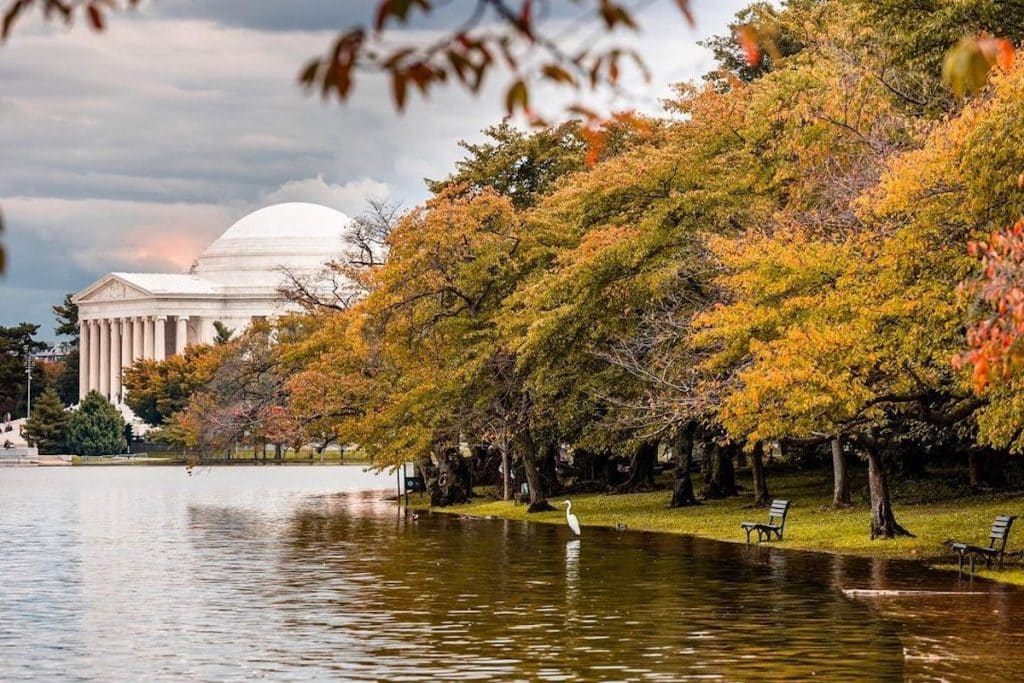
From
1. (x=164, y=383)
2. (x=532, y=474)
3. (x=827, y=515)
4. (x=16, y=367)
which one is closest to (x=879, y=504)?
(x=827, y=515)

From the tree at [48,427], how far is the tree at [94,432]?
2.54ft

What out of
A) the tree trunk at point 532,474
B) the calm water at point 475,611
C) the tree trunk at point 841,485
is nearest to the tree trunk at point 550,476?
the tree trunk at point 532,474

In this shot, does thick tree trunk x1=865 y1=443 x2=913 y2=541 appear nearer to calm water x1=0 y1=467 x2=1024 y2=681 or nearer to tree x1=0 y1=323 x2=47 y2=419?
calm water x1=0 y1=467 x2=1024 y2=681

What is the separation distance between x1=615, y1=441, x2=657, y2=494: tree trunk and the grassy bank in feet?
3.33

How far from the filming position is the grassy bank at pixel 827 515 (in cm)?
3353

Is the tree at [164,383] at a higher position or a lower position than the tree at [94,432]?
higher

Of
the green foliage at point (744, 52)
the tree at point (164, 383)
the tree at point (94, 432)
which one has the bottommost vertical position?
the tree at point (94, 432)

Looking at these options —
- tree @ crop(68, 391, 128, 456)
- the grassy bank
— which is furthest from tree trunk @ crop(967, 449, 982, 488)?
tree @ crop(68, 391, 128, 456)

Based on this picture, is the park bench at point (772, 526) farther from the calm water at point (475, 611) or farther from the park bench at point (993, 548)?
the park bench at point (993, 548)

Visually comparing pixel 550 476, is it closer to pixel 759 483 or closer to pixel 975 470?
pixel 759 483

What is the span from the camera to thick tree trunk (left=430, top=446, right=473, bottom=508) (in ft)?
194

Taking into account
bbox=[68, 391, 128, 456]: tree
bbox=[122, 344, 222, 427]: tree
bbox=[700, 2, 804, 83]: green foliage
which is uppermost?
bbox=[700, 2, 804, 83]: green foliage

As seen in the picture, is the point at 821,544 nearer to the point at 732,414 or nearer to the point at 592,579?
the point at 732,414

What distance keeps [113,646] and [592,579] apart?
10.1 meters
